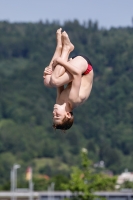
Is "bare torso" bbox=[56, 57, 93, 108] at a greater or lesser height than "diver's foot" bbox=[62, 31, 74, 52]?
lesser

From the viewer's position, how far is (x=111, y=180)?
4916cm

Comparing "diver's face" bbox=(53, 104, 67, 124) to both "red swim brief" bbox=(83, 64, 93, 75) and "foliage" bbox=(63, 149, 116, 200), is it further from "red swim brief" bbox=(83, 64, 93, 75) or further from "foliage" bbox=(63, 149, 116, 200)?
"foliage" bbox=(63, 149, 116, 200)

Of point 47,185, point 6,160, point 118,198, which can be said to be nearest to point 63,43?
point 118,198

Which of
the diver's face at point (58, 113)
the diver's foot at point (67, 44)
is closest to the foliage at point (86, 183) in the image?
the diver's foot at point (67, 44)

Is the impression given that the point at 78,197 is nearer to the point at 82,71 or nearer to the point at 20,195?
the point at 82,71

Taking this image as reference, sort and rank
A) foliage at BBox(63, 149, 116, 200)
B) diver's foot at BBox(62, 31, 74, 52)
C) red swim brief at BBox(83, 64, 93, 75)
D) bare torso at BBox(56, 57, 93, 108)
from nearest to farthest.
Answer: bare torso at BBox(56, 57, 93, 108), red swim brief at BBox(83, 64, 93, 75), diver's foot at BBox(62, 31, 74, 52), foliage at BBox(63, 149, 116, 200)

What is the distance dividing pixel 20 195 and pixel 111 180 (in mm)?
79861

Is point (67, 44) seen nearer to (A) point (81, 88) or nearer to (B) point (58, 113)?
(A) point (81, 88)

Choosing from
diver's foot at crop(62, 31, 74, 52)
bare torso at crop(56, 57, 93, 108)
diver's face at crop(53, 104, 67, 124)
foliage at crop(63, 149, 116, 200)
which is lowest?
diver's face at crop(53, 104, 67, 124)

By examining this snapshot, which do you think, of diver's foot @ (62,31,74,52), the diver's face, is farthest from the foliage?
the diver's face

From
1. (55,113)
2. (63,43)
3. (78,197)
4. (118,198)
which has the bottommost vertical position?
(55,113)

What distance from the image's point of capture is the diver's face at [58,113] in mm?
19234

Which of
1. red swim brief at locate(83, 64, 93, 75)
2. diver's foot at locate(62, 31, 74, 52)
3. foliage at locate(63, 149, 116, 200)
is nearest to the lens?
red swim brief at locate(83, 64, 93, 75)

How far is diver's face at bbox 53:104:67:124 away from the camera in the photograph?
1923 cm
